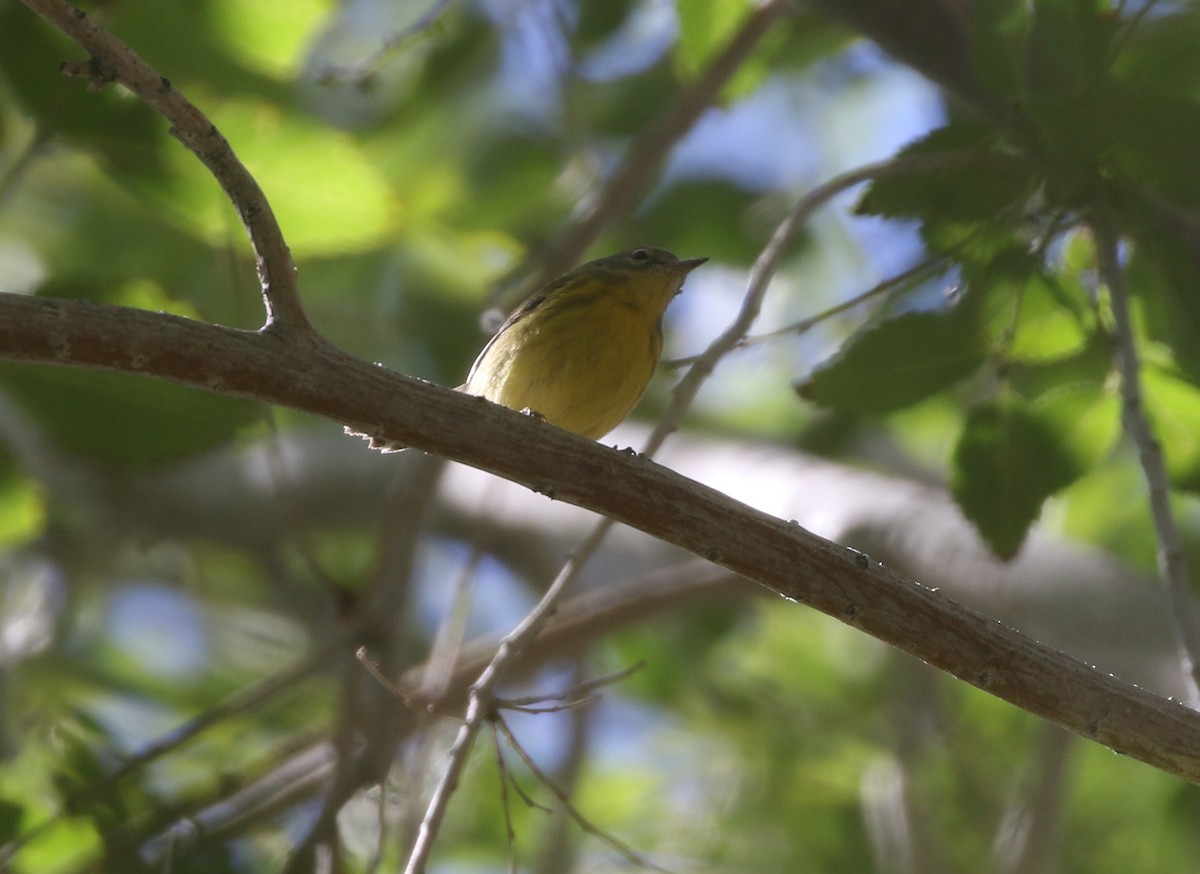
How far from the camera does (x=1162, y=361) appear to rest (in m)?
3.17

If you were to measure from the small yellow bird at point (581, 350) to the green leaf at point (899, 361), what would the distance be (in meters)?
1.00

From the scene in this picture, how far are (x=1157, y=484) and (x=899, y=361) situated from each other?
65cm

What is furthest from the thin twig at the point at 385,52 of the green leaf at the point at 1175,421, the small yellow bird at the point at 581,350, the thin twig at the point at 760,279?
the green leaf at the point at 1175,421

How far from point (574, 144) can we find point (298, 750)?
8.08 ft

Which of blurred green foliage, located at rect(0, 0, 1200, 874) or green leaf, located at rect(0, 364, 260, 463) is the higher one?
blurred green foliage, located at rect(0, 0, 1200, 874)

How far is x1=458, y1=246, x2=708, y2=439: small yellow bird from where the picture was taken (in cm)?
373

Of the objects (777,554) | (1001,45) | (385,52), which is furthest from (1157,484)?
(385,52)

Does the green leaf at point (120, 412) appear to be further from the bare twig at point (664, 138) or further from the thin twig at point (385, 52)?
the bare twig at point (664, 138)

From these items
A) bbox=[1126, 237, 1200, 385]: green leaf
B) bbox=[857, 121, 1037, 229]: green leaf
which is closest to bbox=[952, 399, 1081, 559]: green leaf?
bbox=[1126, 237, 1200, 385]: green leaf

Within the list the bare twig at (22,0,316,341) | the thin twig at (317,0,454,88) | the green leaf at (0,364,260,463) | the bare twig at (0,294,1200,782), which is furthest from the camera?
the thin twig at (317,0,454,88)

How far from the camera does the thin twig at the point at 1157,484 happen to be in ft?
7.47

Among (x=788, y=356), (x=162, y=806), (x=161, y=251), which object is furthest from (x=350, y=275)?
(x=162, y=806)

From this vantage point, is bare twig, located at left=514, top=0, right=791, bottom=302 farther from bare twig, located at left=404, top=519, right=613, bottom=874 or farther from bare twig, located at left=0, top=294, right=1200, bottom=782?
bare twig, located at left=0, top=294, right=1200, bottom=782

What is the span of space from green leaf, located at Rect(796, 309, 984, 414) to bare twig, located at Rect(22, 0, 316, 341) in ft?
3.92
